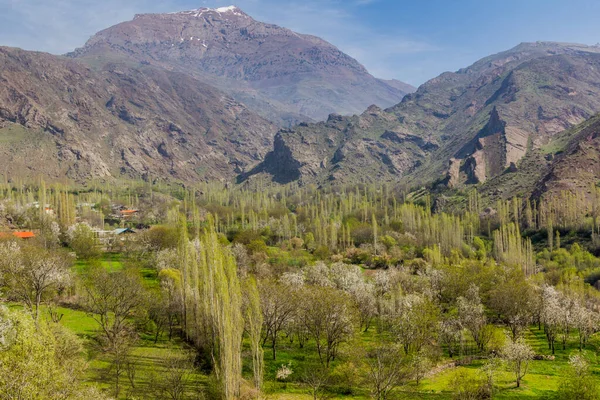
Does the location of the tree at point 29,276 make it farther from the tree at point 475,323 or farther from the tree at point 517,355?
the tree at point 475,323

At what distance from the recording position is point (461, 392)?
3516 centimetres

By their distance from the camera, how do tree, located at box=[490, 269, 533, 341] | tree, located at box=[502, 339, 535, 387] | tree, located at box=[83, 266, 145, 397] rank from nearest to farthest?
tree, located at box=[502, 339, 535, 387] → tree, located at box=[83, 266, 145, 397] → tree, located at box=[490, 269, 533, 341]

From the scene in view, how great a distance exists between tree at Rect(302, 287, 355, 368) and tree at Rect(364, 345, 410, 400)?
5037 millimetres

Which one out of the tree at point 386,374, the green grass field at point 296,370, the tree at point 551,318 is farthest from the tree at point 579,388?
A: the tree at point 551,318

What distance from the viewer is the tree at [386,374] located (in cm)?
3641

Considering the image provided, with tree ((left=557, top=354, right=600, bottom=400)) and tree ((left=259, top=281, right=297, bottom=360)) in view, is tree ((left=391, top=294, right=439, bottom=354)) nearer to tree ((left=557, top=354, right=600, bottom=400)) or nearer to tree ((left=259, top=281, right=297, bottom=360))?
tree ((left=259, top=281, right=297, bottom=360))

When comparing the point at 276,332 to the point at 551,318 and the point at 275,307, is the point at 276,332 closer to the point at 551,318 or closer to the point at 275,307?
the point at 275,307

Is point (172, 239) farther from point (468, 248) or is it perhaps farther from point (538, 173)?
point (538, 173)

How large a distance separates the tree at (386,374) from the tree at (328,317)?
504cm

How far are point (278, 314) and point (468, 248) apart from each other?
9676cm

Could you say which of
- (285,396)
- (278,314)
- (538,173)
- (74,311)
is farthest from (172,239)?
(538,173)

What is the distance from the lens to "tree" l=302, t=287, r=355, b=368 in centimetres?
4664

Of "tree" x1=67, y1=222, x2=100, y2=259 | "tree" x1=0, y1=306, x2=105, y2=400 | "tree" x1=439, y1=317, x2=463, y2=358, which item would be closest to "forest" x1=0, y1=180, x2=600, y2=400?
"tree" x1=0, y1=306, x2=105, y2=400

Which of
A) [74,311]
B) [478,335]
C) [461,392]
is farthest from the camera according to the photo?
[74,311]
